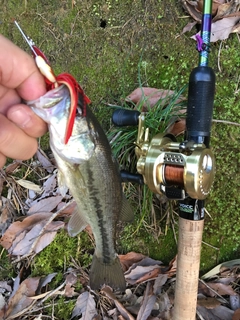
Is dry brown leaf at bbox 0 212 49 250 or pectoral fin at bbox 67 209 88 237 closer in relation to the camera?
pectoral fin at bbox 67 209 88 237

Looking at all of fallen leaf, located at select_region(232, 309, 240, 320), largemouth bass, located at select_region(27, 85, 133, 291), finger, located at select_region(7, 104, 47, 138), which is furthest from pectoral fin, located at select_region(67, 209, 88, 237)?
fallen leaf, located at select_region(232, 309, 240, 320)

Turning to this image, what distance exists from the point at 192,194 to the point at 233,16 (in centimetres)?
140

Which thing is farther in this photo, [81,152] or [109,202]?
[109,202]

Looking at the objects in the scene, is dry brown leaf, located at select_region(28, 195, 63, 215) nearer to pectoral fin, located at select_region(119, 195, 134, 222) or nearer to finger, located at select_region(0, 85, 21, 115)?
pectoral fin, located at select_region(119, 195, 134, 222)

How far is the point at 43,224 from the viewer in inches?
109

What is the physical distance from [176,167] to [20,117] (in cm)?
78

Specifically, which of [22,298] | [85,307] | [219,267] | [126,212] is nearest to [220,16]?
[126,212]

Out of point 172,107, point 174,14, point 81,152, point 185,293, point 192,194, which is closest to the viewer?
point 81,152

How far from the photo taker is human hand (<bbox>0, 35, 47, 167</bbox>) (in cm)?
153

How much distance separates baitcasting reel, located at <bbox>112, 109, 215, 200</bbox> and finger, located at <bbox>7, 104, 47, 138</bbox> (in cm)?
58

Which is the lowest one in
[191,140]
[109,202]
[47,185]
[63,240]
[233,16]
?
[63,240]

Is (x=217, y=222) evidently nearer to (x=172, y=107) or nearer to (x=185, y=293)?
(x=185, y=293)

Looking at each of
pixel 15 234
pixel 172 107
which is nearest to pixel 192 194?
pixel 172 107

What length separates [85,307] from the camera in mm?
2674
